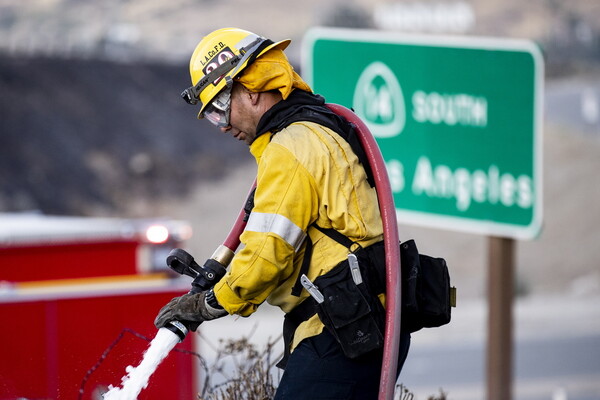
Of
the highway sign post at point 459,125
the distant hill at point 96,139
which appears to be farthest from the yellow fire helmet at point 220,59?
the distant hill at point 96,139

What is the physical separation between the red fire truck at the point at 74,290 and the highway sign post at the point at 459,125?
1.50m

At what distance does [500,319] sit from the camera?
21.5 ft

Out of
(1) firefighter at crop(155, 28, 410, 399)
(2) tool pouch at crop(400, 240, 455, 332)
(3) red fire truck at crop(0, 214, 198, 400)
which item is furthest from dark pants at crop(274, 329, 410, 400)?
(3) red fire truck at crop(0, 214, 198, 400)

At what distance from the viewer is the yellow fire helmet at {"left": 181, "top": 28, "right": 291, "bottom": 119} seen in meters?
3.40

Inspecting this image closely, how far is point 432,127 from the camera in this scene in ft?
21.5

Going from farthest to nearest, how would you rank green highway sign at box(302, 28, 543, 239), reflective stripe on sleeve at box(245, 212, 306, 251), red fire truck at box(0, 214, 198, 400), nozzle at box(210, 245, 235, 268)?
red fire truck at box(0, 214, 198, 400) → green highway sign at box(302, 28, 543, 239) → nozzle at box(210, 245, 235, 268) → reflective stripe on sleeve at box(245, 212, 306, 251)

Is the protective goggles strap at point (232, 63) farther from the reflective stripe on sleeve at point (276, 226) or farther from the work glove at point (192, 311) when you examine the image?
the work glove at point (192, 311)

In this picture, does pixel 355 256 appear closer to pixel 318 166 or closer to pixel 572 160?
pixel 318 166

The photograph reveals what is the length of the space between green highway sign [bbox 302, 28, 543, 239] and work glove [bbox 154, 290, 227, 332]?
10.1 ft

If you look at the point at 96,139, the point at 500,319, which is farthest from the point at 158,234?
the point at 96,139

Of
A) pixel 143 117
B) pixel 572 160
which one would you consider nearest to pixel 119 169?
pixel 143 117

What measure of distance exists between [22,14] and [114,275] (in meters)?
36.8

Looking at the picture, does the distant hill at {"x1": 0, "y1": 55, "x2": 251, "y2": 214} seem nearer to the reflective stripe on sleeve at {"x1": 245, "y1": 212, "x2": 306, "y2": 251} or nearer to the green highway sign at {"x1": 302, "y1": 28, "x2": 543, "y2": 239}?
the green highway sign at {"x1": 302, "y1": 28, "x2": 543, "y2": 239}

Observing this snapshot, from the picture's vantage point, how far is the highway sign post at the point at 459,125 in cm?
613
